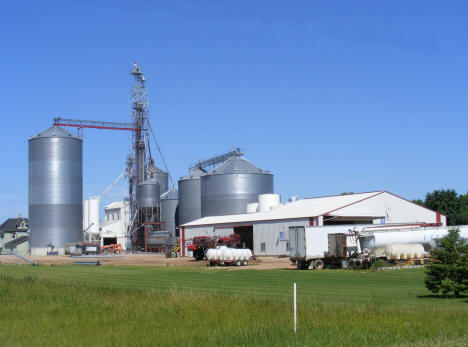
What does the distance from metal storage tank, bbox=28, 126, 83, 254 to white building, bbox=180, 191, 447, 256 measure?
3538cm

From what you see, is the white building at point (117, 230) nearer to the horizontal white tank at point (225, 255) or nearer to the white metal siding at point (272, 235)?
the white metal siding at point (272, 235)

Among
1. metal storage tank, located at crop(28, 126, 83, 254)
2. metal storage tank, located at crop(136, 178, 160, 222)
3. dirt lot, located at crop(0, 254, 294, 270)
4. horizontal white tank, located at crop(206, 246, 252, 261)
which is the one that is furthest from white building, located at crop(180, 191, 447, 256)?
metal storage tank, located at crop(136, 178, 160, 222)

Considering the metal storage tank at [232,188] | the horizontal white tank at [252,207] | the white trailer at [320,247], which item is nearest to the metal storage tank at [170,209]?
the metal storage tank at [232,188]

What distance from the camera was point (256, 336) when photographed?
14461 millimetres

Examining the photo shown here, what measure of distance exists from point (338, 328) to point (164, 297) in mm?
8590

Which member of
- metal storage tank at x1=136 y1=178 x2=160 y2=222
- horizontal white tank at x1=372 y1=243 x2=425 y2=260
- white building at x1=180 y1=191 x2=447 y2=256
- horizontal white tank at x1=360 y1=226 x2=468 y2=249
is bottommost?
horizontal white tank at x1=372 y1=243 x2=425 y2=260

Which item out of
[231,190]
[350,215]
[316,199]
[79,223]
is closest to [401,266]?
[350,215]

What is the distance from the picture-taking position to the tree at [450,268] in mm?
22442

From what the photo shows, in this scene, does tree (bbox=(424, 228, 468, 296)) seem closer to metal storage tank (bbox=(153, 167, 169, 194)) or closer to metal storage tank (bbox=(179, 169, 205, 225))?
metal storage tank (bbox=(179, 169, 205, 225))

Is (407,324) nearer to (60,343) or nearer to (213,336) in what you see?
(213,336)

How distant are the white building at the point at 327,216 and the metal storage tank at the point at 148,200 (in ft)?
130

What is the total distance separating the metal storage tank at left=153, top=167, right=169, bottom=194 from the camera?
4850 inches

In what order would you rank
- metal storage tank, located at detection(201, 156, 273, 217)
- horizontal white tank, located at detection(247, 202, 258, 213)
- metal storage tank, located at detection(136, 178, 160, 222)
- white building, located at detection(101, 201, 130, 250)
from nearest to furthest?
1. horizontal white tank, located at detection(247, 202, 258, 213)
2. metal storage tank, located at detection(201, 156, 273, 217)
3. metal storage tank, located at detection(136, 178, 160, 222)
4. white building, located at detection(101, 201, 130, 250)

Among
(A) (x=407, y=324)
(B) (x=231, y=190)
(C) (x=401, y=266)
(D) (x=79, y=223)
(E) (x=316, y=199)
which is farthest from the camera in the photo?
(D) (x=79, y=223)
